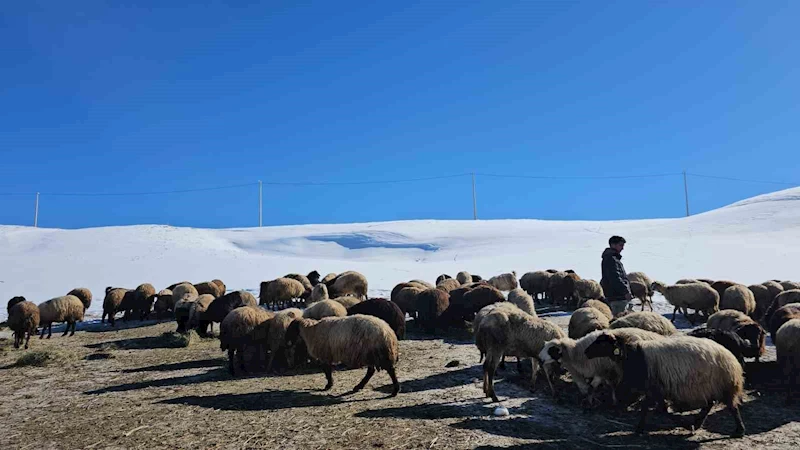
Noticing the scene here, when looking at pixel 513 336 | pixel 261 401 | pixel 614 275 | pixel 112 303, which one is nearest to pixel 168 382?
pixel 261 401

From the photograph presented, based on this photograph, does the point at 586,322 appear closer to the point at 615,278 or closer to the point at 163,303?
the point at 615,278

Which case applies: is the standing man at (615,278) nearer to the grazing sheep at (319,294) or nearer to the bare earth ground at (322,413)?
the bare earth ground at (322,413)

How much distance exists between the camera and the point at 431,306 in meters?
15.9

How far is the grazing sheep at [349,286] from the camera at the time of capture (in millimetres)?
21297

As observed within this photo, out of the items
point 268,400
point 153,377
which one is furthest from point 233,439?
point 153,377

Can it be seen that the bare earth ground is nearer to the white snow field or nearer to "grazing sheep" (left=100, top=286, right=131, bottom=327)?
"grazing sheep" (left=100, top=286, right=131, bottom=327)

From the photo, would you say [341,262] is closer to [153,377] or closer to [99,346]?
[99,346]

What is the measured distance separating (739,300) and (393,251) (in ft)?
120

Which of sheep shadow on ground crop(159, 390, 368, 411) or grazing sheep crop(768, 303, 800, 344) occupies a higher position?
grazing sheep crop(768, 303, 800, 344)

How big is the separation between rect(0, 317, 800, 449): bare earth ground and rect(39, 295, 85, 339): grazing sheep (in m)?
5.28

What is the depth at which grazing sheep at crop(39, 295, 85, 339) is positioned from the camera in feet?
52.5

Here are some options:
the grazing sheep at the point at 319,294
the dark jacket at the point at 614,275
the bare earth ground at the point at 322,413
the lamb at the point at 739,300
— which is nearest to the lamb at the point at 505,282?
the grazing sheep at the point at 319,294

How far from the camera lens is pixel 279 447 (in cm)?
638

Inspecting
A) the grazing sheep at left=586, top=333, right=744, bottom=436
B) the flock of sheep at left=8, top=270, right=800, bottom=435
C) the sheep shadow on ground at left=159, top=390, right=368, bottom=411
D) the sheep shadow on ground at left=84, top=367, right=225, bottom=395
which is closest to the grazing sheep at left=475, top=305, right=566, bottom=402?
the flock of sheep at left=8, top=270, right=800, bottom=435
